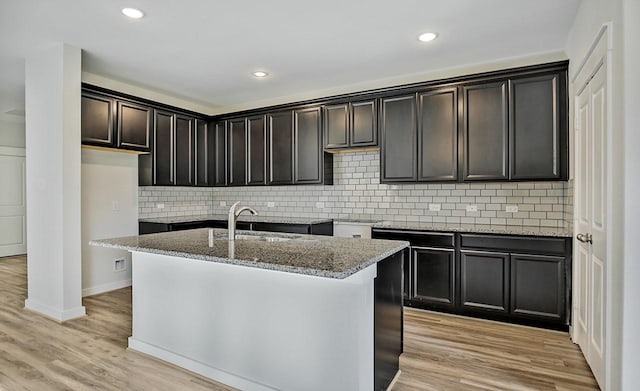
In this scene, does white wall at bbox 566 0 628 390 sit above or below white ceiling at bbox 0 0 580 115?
below

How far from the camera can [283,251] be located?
2.20 m

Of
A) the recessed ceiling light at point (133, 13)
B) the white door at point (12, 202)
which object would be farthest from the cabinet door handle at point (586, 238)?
the white door at point (12, 202)

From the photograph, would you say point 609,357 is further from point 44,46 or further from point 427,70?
point 44,46

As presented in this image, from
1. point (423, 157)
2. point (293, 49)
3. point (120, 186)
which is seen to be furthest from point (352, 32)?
point (120, 186)

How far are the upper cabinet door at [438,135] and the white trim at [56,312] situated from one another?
3.79 m

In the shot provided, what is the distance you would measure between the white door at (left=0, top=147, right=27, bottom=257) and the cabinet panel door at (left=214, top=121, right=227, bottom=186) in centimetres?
452

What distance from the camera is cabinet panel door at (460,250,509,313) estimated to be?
3467 millimetres

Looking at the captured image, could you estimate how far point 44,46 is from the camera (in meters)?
3.59

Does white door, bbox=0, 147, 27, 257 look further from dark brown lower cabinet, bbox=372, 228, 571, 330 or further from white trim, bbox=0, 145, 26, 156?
dark brown lower cabinet, bbox=372, 228, 571, 330

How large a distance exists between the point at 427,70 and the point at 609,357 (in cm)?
326

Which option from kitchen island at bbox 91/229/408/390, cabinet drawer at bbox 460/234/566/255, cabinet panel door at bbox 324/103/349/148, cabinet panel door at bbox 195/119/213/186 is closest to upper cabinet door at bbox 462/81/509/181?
cabinet drawer at bbox 460/234/566/255

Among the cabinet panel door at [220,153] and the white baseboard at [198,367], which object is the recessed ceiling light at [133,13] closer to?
the white baseboard at [198,367]

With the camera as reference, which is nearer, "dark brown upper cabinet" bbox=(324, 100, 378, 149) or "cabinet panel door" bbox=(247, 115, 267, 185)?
"dark brown upper cabinet" bbox=(324, 100, 378, 149)

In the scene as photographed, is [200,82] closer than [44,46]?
No
